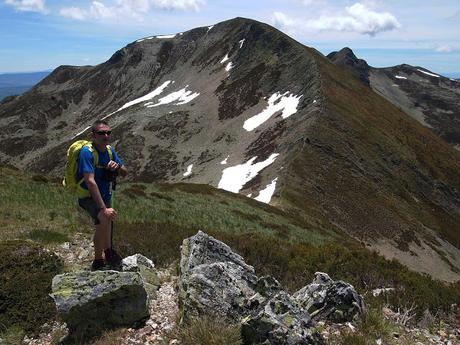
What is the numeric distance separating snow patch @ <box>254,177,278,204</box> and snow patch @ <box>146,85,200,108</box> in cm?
5996

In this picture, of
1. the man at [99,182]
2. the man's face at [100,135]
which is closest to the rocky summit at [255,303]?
the man at [99,182]

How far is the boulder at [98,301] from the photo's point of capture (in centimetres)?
809

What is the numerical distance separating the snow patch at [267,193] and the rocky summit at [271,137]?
202mm

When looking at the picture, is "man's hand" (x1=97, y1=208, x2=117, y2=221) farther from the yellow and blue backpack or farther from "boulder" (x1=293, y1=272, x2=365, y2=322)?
"boulder" (x1=293, y1=272, x2=365, y2=322)

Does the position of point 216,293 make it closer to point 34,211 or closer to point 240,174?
point 34,211

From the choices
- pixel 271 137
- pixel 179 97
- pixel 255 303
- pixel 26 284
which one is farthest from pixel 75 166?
pixel 179 97

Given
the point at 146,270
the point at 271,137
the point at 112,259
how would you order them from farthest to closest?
the point at 271,137, the point at 146,270, the point at 112,259

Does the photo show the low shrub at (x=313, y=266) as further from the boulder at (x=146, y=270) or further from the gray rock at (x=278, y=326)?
the gray rock at (x=278, y=326)

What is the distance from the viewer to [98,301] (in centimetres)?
818

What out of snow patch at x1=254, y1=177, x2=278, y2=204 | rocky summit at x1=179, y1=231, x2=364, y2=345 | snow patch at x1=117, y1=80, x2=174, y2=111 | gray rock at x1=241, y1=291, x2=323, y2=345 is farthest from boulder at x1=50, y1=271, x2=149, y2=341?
snow patch at x1=117, y1=80, x2=174, y2=111

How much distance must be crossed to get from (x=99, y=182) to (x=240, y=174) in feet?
158

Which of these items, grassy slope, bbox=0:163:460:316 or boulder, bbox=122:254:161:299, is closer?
boulder, bbox=122:254:161:299

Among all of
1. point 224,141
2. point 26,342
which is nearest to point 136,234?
point 26,342

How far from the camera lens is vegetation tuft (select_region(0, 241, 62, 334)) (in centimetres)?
926
